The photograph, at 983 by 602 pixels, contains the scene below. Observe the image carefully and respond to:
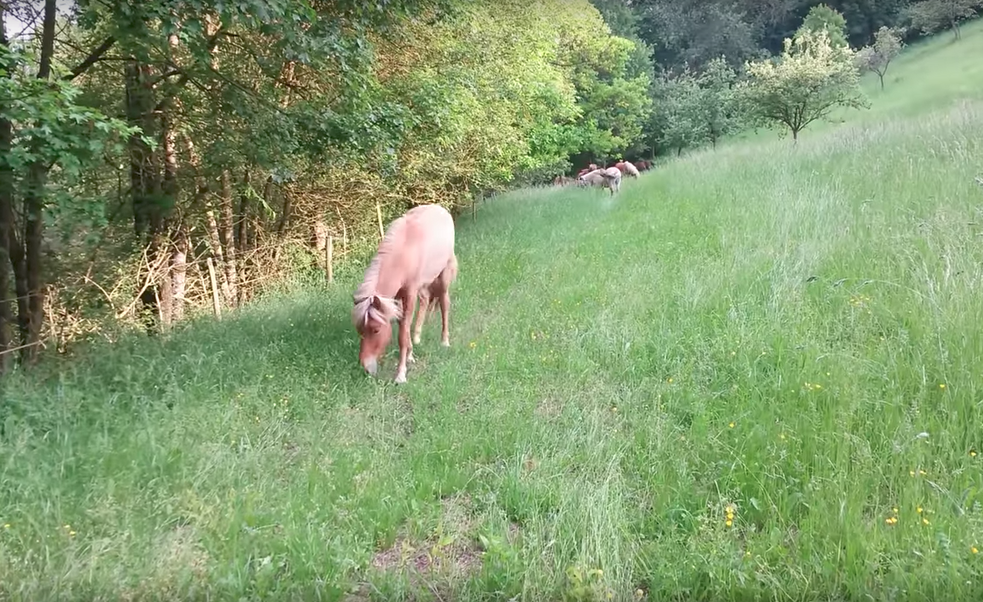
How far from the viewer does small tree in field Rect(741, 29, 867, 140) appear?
63.8 ft

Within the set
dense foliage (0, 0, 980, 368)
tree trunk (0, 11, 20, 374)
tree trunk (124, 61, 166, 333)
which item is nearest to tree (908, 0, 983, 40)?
dense foliage (0, 0, 980, 368)

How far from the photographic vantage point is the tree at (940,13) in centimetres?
2269

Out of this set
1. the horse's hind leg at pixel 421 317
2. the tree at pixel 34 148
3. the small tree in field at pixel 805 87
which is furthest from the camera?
the small tree in field at pixel 805 87

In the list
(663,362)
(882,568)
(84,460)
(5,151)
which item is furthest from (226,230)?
(882,568)

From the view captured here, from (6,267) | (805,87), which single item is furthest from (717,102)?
(6,267)

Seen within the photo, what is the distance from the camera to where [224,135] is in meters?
7.07

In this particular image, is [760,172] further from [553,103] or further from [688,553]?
[688,553]

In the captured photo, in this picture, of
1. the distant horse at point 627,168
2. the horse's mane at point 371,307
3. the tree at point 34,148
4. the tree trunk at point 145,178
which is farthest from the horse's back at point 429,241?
the distant horse at point 627,168

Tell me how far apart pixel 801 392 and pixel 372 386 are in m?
3.27

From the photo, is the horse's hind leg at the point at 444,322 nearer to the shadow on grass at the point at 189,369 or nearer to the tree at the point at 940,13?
the shadow on grass at the point at 189,369

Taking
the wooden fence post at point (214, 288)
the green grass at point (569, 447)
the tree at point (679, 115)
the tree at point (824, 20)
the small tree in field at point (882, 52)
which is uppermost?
the tree at point (824, 20)

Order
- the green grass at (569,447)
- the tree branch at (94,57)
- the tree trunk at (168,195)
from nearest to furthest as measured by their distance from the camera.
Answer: the green grass at (569,447) < the tree branch at (94,57) < the tree trunk at (168,195)

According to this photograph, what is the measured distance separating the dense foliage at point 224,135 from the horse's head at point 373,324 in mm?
2228

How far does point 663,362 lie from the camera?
4672mm
